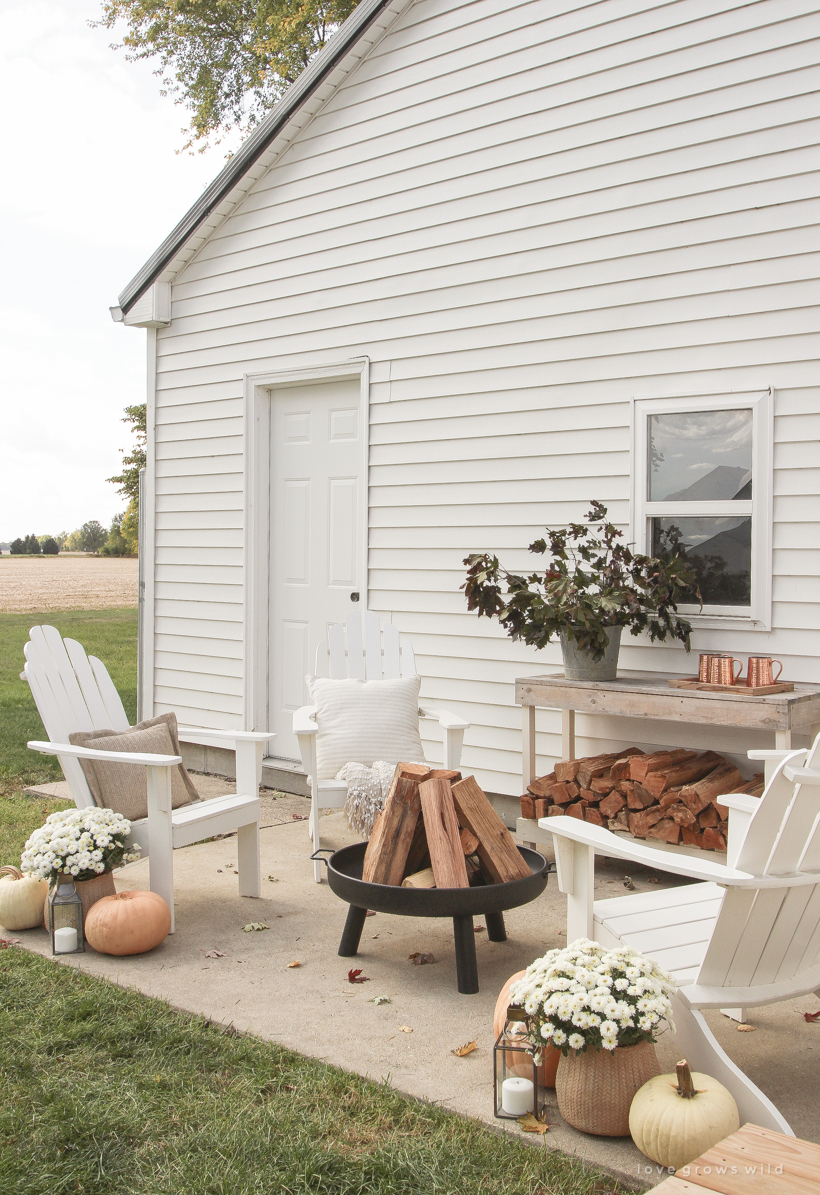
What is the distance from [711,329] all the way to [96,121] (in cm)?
1661

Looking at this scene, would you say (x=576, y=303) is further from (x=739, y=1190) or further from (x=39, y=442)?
(x=39, y=442)

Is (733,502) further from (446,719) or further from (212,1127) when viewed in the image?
(212,1127)

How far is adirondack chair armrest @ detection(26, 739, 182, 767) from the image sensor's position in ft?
11.3

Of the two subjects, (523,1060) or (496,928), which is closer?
(523,1060)

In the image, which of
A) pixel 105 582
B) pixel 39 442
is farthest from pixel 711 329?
pixel 39 442

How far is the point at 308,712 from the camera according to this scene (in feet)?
14.6

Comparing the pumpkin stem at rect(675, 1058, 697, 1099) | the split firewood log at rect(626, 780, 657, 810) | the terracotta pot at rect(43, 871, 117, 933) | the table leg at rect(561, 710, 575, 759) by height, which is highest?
the table leg at rect(561, 710, 575, 759)

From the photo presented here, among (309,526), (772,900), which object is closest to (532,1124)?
(772,900)

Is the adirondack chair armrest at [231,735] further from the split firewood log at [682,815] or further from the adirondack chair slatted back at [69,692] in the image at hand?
the split firewood log at [682,815]

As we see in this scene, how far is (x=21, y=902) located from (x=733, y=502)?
3.15 m

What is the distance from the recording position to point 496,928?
342 centimetres

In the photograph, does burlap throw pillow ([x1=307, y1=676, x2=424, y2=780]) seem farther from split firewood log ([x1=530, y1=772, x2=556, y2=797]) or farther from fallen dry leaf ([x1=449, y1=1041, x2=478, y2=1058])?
fallen dry leaf ([x1=449, y1=1041, x2=478, y2=1058])

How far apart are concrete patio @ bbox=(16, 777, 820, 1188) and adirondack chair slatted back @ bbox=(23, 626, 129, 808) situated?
661mm

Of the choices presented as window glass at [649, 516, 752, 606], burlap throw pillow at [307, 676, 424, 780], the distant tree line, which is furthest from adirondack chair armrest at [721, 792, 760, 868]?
the distant tree line
